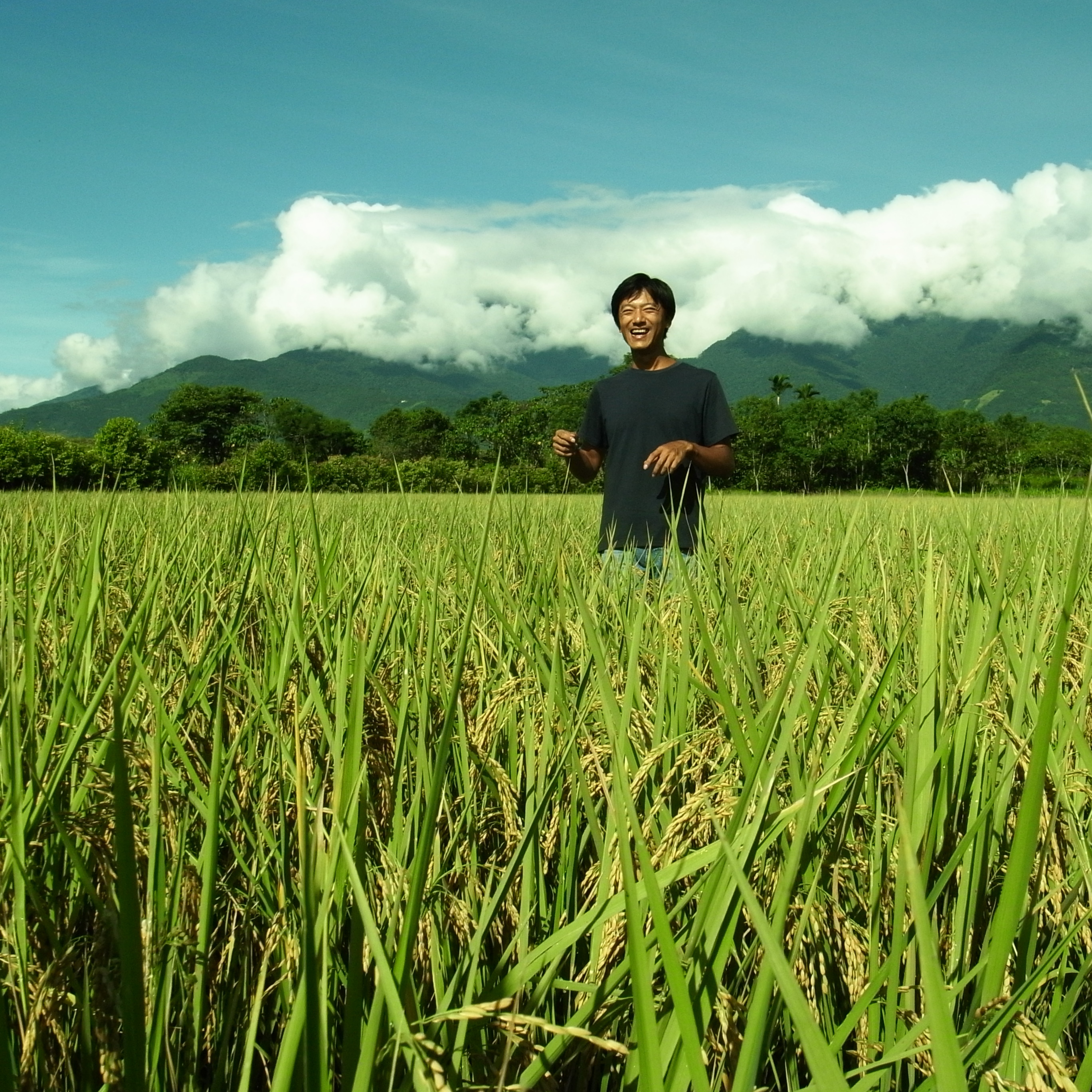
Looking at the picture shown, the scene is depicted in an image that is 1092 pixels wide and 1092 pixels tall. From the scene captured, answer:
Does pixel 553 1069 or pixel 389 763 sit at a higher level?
pixel 389 763

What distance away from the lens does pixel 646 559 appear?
2947 millimetres

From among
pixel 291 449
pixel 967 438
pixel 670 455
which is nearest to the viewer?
pixel 670 455

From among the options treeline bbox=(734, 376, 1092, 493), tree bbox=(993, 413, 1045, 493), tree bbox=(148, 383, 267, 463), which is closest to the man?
treeline bbox=(734, 376, 1092, 493)

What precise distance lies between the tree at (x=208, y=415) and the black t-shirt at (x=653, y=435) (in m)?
71.2

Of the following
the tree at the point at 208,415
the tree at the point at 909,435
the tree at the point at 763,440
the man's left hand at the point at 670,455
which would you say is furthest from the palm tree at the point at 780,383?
the man's left hand at the point at 670,455

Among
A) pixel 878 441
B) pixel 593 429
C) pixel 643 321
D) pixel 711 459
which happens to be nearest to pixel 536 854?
pixel 711 459

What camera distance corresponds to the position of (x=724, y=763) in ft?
3.99

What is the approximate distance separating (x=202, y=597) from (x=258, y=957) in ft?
2.88

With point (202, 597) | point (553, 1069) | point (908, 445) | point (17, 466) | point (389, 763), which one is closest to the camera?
point (553, 1069)

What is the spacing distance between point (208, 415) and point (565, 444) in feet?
277

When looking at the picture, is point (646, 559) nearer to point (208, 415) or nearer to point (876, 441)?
point (876, 441)

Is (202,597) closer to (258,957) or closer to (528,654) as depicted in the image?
(528,654)

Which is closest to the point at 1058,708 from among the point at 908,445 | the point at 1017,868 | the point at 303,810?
the point at 1017,868

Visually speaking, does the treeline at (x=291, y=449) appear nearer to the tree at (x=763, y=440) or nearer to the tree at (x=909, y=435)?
the tree at (x=763, y=440)
